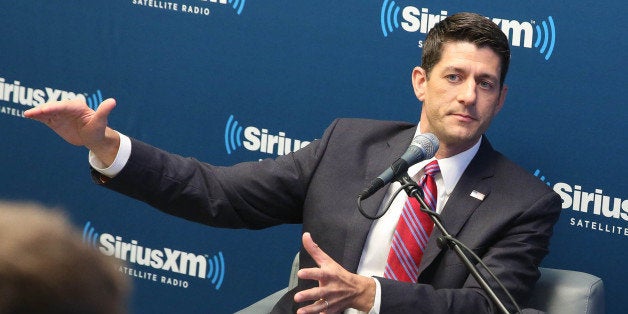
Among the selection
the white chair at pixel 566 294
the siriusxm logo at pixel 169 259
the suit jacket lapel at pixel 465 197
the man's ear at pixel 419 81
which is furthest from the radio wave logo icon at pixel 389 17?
the siriusxm logo at pixel 169 259

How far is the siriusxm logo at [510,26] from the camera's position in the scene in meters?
3.72

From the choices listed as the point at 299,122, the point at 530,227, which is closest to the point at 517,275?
the point at 530,227

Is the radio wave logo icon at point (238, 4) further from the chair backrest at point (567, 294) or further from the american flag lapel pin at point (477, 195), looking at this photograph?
the chair backrest at point (567, 294)

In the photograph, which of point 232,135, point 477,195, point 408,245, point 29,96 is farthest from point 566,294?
point 29,96

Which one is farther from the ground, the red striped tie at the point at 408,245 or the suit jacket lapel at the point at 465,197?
the suit jacket lapel at the point at 465,197

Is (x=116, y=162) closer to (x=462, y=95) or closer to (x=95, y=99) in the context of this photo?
(x=462, y=95)

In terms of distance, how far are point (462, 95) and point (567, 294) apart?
709mm

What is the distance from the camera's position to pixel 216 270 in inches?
177

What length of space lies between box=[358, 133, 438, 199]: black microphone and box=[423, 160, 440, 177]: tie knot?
69cm

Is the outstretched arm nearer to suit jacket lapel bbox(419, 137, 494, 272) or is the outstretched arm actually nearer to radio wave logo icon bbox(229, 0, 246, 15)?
suit jacket lapel bbox(419, 137, 494, 272)

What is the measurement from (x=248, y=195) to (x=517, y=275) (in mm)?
920

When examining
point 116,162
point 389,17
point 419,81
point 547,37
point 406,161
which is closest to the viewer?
point 406,161

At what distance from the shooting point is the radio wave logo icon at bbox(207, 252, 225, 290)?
14.8 ft

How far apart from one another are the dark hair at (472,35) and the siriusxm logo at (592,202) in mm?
632
